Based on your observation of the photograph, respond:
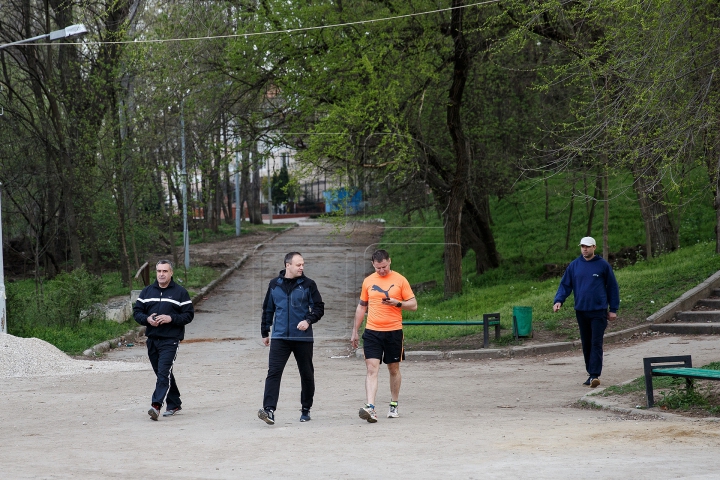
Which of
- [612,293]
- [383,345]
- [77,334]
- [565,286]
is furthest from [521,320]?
[77,334]

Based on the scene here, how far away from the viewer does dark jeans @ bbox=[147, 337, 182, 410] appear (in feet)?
32.6

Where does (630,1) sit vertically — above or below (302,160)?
above

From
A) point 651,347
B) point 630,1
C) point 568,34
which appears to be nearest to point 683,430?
point 630,1

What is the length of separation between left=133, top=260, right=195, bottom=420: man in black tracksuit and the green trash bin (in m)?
7.75

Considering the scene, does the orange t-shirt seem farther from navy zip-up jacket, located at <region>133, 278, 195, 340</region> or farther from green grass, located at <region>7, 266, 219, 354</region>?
green grass, located at <region>7, 266, 219, 354</region>

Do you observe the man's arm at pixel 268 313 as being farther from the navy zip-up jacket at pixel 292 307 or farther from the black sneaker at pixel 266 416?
the black sneaker at pixel 266 416

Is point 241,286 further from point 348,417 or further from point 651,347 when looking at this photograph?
point 348,417

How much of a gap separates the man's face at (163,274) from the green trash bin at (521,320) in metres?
7.98

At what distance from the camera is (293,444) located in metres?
8.14

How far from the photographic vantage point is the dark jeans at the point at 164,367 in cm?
995

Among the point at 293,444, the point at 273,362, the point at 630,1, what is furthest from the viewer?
the point at 630,1

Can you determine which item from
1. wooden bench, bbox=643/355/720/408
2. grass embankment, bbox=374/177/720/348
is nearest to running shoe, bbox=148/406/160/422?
wooden bench, bbox=643/355/720/408

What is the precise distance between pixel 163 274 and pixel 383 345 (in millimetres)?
2596

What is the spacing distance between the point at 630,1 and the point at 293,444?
24.6 feet
